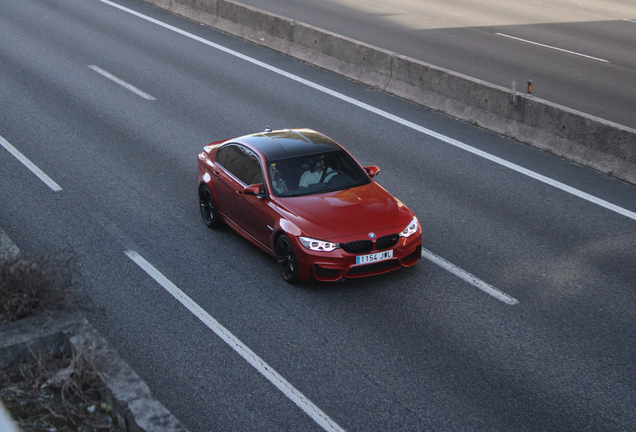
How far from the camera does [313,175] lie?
10.0 metres

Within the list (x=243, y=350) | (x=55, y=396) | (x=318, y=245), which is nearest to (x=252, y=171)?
(x=318, y=245)

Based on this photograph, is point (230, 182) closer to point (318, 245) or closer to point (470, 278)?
point (318, 245)

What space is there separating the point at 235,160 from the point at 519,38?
1474 centimetres

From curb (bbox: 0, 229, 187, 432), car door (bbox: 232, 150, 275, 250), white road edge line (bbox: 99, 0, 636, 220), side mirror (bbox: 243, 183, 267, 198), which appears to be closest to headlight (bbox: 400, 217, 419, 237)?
car door (bbox: 232, 150, 275, 250)

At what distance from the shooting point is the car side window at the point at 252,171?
33.3 ft

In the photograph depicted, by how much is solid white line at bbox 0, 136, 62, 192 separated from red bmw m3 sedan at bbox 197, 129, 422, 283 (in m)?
2.77

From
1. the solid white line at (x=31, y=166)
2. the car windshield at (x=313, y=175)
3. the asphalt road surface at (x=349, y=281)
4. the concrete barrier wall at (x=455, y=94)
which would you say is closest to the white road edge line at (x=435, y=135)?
the asphalt road surface at (x=349, y=281)

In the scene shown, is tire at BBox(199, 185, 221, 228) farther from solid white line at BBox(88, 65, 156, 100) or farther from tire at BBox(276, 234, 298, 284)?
solid white line at BBox(88, 65, 156, 100)

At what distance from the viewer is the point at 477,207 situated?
37.6 feet

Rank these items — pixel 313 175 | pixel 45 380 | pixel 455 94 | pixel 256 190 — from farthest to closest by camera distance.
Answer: pixel 455 94 → pixel 313 175 → pixel 256 190 → pixel 45 380

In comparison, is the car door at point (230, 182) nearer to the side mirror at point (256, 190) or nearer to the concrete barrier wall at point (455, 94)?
the side mirror at point (256, 190)

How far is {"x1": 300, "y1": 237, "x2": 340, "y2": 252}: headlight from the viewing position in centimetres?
888

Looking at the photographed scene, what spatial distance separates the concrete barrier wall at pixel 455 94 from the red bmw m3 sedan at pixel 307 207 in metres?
4.77

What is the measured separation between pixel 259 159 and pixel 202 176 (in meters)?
1.49
